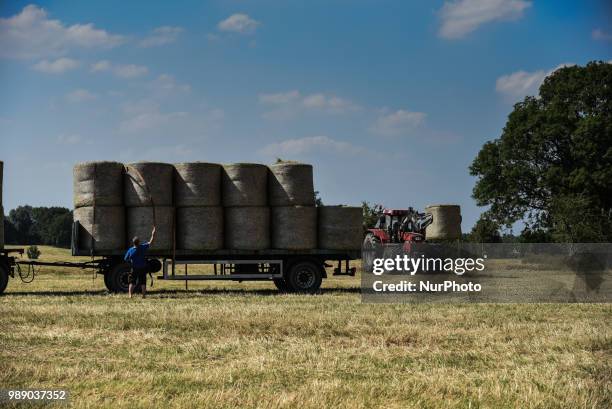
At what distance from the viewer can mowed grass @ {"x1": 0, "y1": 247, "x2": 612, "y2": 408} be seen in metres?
7.84

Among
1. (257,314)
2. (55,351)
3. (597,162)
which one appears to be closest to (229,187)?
(257,314)

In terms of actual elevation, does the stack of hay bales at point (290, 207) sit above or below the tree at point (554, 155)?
below

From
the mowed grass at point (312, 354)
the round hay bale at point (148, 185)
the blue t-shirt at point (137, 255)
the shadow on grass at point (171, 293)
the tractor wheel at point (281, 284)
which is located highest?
the round hay bale at point (148, 185)

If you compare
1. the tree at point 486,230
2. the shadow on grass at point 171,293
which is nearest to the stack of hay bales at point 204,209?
the shadow on grass at point 171,293

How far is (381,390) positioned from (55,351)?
4.61 metres

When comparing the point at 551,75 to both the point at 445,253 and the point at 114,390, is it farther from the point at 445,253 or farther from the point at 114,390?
the point at 114,390

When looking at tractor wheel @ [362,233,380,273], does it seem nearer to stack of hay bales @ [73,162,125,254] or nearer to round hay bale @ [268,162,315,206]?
round hay bale @ [268,162,315,206]

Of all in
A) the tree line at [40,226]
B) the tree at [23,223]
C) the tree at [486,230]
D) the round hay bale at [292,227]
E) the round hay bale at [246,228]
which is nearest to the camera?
the round hay bale at [246,228]

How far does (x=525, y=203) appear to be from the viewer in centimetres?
4928

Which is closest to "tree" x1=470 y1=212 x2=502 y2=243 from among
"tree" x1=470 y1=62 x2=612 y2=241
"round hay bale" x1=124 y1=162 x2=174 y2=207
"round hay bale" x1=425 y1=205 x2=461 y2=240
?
"tree" x1=470 y1=62 x2=612 y2=241

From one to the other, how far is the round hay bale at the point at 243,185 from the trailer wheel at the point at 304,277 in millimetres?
1965

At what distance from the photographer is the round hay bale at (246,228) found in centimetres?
2166

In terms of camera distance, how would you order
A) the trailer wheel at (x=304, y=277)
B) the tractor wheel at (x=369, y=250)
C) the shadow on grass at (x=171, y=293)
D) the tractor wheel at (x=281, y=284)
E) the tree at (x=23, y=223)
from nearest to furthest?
1. the shadow on grass at (x=171, y=293)
2. the trailer wheel at (x=304, y=277)
3. the tractor wheel at (x=281, y=284)
4. the tractor wheel at (x=369, y=250)
5. the tree at (x=23, y=223)

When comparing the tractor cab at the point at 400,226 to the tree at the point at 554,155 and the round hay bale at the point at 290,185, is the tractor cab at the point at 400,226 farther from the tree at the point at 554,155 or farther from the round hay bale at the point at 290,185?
the tree at the point at 554,155
